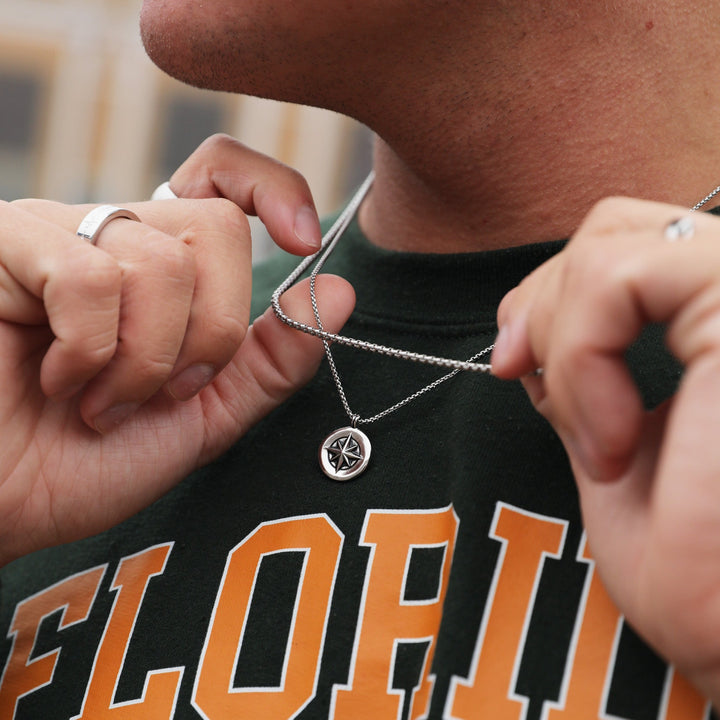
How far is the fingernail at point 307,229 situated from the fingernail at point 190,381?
0.26 metres

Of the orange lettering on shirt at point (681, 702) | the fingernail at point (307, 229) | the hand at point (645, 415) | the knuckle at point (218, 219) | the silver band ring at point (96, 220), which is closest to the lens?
the hand at point (645, 415)

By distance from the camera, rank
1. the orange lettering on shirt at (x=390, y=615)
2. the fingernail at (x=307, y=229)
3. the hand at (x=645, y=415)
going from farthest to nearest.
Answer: the fingernail at (x=307, y=229) → the orange lettering on shirt at (x=390, y=615) → the hand at (x=645, y=415)

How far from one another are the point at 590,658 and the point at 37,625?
735 millimetres

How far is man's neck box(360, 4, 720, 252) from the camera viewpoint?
3.85 feet

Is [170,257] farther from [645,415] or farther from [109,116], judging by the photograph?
[109,116]

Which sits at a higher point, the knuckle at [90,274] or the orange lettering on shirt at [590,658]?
the knuckle at [90,274]

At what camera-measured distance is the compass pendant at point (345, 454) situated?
3.56 feet

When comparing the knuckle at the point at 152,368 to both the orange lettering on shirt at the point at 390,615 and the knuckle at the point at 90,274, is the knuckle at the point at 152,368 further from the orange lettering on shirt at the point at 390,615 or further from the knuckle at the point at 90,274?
the orange lettering on shirt at the point at 390,615

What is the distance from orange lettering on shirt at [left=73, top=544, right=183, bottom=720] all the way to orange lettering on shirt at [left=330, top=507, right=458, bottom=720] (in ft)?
0.70

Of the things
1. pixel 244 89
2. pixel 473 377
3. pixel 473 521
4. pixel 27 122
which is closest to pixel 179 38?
pixel 244 89

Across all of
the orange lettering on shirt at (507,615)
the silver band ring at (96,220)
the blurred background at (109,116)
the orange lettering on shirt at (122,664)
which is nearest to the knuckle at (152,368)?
the silver band ring at (96,220)

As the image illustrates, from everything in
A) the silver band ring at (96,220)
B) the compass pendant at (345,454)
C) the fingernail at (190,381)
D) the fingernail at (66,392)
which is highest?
the silver band ring at (96,220)

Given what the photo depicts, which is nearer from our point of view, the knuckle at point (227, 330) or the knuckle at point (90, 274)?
the knuckle at point (90, 274)

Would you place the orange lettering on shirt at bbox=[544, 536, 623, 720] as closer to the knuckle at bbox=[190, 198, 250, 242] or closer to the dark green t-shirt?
the dark green t-shirt
